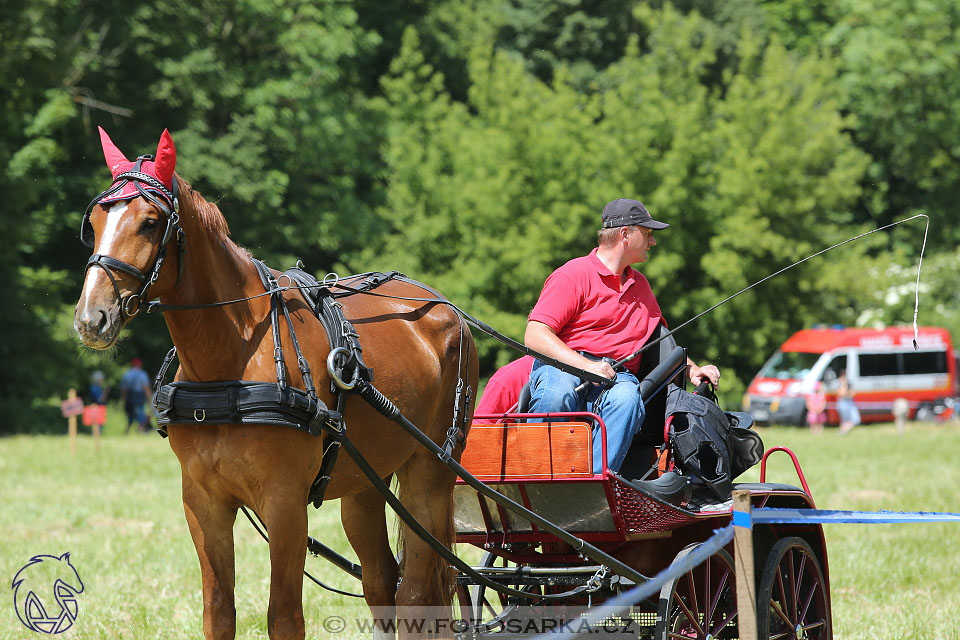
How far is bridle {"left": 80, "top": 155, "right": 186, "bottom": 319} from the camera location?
386 cm

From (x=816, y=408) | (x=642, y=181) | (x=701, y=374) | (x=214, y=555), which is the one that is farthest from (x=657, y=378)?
(x=642, y=181)

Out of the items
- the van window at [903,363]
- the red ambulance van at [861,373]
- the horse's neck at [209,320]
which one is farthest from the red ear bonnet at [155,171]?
the van window at [903,363]

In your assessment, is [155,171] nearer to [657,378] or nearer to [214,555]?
[214,555]

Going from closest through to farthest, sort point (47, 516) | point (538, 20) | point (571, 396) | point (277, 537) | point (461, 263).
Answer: point (277, 537)
point (571, 396)
point (47, 516)
point (461, 263)
point (538, 20)

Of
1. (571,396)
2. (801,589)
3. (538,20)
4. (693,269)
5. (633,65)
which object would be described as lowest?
(801,589)

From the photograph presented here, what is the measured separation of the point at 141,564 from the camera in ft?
26.9

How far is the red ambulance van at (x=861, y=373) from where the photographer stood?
28.1 m

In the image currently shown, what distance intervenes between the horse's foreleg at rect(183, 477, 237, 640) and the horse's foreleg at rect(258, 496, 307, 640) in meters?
0.16

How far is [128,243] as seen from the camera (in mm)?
3918

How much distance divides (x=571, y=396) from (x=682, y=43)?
25.9 m

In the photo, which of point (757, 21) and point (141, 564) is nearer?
point (141, 564)

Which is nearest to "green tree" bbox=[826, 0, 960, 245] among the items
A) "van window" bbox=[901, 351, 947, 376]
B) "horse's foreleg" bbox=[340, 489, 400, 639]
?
"van window" bbox=[901, 351, 947, 376]

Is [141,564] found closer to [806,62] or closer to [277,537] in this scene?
[277,537]

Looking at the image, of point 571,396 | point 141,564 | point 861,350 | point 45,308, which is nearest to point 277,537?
point 571,396
